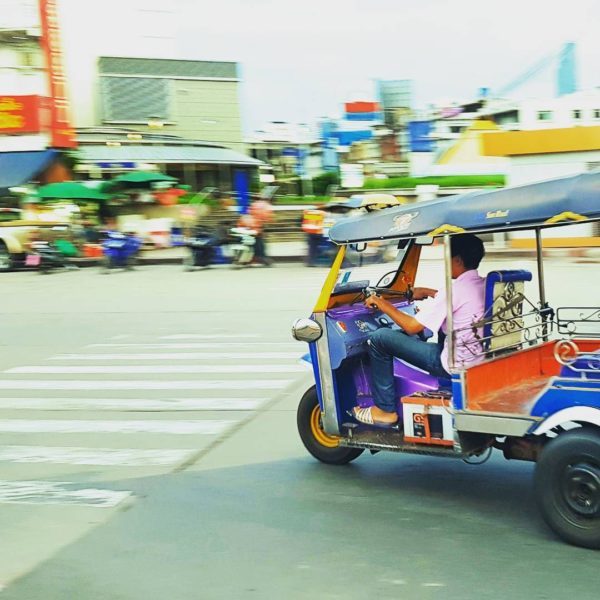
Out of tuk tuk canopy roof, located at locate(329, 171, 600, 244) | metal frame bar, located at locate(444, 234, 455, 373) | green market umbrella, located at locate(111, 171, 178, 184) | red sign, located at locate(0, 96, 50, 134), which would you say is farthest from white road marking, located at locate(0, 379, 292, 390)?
red sign, located at locate(0, 96, 50, 134)

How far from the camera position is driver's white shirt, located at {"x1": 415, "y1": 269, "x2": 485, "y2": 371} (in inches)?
193

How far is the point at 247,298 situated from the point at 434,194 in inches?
956

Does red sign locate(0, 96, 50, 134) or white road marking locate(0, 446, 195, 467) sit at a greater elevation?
red sign locate(0, 96, 50, 134)

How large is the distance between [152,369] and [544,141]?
1867cm

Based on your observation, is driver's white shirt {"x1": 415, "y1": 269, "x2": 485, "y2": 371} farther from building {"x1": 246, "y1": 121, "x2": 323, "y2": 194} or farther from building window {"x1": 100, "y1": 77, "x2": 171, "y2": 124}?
building {"x1": 246, "y1": 121, "x2": 323, "y2": 194}

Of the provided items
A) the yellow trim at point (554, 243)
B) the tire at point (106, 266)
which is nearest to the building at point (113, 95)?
the tire at point (106, 266)

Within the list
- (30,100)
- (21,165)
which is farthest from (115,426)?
(30,100)

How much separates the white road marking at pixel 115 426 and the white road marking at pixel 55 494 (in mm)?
1365

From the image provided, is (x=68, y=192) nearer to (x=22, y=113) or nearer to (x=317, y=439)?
(x=22, y=113)

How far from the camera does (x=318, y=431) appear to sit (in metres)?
5.90

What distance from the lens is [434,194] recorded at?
1527 inches

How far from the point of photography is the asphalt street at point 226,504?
3.95m

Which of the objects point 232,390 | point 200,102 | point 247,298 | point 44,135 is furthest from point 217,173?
point 232,390

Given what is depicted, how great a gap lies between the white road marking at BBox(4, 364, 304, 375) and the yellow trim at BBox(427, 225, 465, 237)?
4.80 metres
